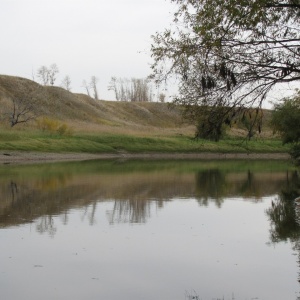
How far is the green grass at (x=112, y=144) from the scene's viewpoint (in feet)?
215

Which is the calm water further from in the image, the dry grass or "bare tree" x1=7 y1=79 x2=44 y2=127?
the dry grass

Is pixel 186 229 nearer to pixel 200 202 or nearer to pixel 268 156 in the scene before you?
pixel 200 202

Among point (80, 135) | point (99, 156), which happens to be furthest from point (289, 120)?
point (80, 135)

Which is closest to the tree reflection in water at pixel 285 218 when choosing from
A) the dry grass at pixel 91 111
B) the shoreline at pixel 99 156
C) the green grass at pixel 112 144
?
the shoreline at pixel 99 156

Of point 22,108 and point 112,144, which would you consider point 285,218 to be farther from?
point 22,108

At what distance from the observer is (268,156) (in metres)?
81.8

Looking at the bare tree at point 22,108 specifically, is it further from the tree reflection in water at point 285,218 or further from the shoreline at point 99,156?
the tree reflection in water at point 285,218

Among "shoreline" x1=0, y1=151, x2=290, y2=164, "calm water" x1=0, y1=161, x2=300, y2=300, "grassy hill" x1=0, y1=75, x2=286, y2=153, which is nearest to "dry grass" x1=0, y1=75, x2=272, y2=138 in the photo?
"grassy hill" x1=0, y1=75, x2=286, y2=153

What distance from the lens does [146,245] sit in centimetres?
1538

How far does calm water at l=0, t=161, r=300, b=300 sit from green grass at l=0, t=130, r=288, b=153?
36881 millimetres

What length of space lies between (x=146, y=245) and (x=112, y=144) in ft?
204

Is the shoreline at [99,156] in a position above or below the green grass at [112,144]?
below

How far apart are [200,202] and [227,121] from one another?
1385cm

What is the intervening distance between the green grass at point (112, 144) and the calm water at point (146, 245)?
3688cm
